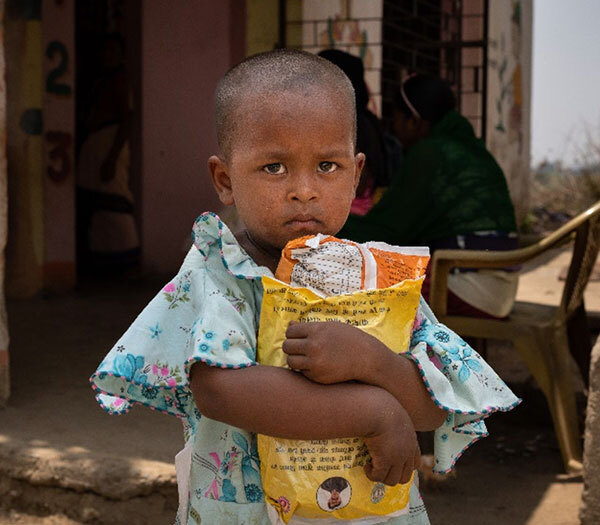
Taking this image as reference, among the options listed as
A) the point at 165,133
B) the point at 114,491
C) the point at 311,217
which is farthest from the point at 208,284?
the point at 165,133

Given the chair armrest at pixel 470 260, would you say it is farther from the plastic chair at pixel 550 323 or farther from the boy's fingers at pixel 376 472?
the boy's fingers at pixel 376 472

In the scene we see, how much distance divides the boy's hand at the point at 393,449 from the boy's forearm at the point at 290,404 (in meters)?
0.01

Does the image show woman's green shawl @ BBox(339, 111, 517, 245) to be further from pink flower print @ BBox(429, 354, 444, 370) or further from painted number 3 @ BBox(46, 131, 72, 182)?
painted number 3 @ BBox(46, 131, 72, 182)

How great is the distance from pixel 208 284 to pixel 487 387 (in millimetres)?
439

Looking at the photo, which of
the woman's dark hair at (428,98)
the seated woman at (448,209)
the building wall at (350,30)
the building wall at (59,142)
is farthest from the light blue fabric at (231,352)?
the building wall at (59,142)

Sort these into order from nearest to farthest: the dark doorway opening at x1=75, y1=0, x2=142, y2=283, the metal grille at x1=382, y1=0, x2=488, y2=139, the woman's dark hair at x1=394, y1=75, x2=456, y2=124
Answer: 1. the woman's dark hair at x1=394, y1=75, x2=456, y2=124
2. the dark doorway opening at x1=75, y1=0, x2=142, y2=283
3. the metal grille at x1=382, y1=0, x2=488, y2=139

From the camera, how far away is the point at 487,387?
134 cm

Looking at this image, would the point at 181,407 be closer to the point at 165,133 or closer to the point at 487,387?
the point at 487,387

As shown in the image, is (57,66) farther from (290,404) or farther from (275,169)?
(290,404)

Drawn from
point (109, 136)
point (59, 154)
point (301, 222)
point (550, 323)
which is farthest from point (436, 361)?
point (109, 136)

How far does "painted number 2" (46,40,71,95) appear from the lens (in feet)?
21.3

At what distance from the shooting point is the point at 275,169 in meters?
1.30

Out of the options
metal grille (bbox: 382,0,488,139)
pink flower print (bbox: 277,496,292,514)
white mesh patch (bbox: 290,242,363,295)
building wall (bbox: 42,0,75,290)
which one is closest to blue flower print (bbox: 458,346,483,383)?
white mesh patch (bbox: 290,242,363,295)

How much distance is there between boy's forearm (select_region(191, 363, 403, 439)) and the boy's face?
0.25 metres
